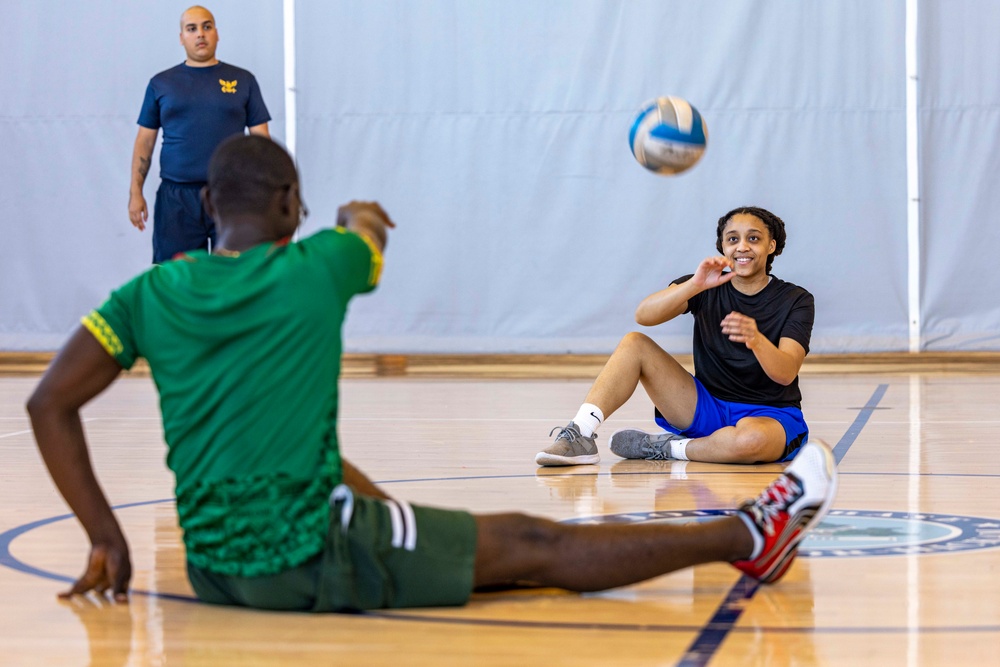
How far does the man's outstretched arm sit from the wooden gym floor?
0.59 feet

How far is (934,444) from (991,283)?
4.86 meters

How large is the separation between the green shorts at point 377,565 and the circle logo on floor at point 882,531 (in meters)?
0.95

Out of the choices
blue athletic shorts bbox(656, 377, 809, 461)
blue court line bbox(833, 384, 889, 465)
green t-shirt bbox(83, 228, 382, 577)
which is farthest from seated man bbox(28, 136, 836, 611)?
blue athletic shorts bbox(656, 377, 809, 461)

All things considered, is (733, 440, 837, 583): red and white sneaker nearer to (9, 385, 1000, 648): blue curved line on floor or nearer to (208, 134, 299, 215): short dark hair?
(9, 385, 1000, 648): blue curved line on floor

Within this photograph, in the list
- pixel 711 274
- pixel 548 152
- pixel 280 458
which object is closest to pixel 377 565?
pixel 280 458

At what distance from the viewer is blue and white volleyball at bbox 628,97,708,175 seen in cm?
477

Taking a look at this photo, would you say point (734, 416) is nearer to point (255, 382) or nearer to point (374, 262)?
point (374, 262)

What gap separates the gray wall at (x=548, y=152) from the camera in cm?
965

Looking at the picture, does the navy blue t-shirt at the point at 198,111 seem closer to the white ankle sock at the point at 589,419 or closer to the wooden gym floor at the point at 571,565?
the wooden gym floor at the point at 571,565

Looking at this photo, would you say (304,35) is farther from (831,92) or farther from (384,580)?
(384,580)

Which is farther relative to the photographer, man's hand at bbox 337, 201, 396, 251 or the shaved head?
the shaved head

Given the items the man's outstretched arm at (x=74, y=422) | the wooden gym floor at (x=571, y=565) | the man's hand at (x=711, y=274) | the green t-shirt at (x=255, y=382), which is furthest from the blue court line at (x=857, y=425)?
the man's outstretched arm at (x=74, y=422)

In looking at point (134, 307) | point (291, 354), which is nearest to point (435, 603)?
point (291, 354)

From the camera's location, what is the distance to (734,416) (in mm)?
4797
